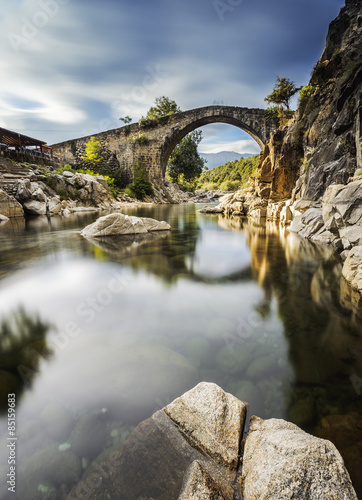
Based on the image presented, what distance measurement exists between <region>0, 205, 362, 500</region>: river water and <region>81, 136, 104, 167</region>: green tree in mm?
30108

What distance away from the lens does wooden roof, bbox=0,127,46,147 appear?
2148cm

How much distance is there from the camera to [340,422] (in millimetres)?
1765

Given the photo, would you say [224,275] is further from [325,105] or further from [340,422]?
[325,105]

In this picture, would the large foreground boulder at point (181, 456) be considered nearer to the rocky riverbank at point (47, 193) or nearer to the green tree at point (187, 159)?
the rocky riverbank at point (47, 193)

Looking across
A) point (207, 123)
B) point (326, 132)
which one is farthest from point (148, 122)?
point (326, 132)

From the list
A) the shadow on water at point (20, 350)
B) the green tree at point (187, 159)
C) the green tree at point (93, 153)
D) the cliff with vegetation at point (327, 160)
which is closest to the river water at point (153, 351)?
the shadow on water at point (20, 350)

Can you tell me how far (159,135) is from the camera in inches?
1228

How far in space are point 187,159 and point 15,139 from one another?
26.0 metres

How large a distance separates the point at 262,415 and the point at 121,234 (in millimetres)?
8747

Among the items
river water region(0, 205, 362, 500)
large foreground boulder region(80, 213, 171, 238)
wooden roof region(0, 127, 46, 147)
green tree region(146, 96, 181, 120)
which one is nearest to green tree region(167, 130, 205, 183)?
green tree region(146, 96, 181, 120)

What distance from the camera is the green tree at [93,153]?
31.8 meters

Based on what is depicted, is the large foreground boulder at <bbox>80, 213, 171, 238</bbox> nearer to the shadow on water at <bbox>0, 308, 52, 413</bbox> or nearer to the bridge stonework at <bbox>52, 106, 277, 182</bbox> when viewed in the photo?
the shadow on water at <bbox>0, 308, 52, 413</bbox>

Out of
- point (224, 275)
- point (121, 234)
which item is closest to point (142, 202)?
point (121, 234)

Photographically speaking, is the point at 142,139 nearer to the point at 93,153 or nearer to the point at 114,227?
the point at 93,153
